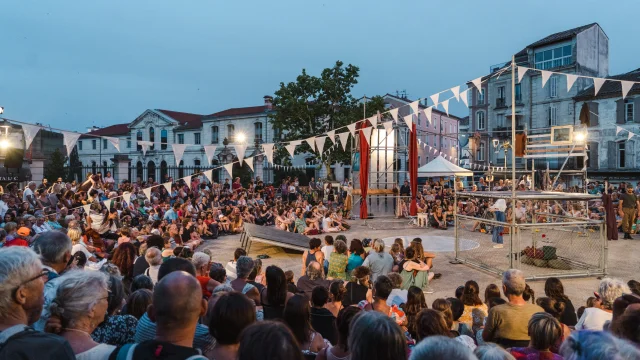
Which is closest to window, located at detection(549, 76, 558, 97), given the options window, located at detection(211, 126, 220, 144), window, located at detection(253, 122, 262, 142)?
window, located at detection(253, 122, 262, 142)

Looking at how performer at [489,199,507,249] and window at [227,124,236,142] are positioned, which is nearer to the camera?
performer at [489,199,507,249]

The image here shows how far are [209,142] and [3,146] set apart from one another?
98.6ft

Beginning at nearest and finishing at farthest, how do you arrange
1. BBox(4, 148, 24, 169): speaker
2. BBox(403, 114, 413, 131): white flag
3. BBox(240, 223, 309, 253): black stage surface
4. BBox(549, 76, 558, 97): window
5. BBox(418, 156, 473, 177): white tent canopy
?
1. BBox(240, 223, 309, 253): black stage surface
2. BBox(403, 114, 413, 131): white flag
3. BBox(4, 148, 24, 169): speaker
4. BBox(418, 156, 473, 177): white tent canopy
5. BBox(549, 76, 558, 97): window

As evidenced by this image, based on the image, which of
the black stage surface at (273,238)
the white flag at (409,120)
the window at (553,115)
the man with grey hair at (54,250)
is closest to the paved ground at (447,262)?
the black stage surface at (273,238)

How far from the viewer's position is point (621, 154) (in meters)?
36.2

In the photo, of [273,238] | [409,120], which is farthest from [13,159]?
[409,120]

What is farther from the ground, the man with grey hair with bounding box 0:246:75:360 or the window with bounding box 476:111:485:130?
the window with bounding box 476:111:485:130

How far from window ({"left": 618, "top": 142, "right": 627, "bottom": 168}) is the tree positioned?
67.3ft

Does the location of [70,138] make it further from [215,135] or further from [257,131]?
[215,135]

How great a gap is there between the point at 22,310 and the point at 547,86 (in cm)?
4576

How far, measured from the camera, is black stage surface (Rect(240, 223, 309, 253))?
449 inches

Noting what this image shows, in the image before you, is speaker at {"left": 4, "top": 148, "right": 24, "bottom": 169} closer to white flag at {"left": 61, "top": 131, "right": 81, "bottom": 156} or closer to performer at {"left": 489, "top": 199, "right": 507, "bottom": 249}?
white flag at {"left": 61, "top": 131, "right": 81, "bottom": 156}

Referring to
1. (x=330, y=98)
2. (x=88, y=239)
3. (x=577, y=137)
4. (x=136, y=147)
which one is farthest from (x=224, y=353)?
(x=136, y=147)

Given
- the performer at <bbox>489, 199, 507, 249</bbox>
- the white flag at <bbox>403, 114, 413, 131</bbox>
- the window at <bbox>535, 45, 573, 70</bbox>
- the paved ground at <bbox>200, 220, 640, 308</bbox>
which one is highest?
the window at <bbox>535, 45, 573, 70</bbox>
